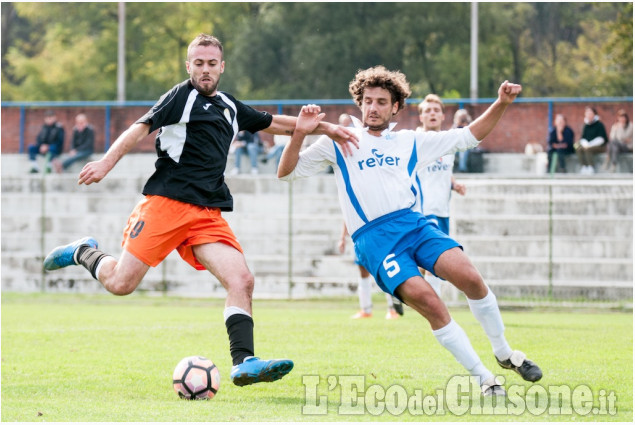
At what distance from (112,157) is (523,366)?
3.20 metres

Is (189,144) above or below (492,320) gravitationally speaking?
above

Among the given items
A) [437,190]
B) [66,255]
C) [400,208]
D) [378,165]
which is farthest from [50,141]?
[400,208]

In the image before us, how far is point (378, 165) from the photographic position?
7.50 meters

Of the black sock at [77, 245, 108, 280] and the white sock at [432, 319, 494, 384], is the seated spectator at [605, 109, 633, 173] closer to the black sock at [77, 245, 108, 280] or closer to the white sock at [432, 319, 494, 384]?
the black sock at [77, 245, 108, 280]

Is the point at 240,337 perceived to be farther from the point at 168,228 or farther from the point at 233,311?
the point at 168,228

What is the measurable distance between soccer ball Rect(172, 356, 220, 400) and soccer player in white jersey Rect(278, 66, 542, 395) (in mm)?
1360

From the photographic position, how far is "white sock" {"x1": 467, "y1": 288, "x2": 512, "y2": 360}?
7555 millimetres

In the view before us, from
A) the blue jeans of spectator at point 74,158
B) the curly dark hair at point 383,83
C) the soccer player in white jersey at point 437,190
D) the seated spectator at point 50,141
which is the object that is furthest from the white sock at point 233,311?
the blue jeans of spectator at point 74,158

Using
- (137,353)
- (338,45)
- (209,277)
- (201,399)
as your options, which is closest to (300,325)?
(137,353)

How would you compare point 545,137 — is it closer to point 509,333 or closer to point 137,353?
point 509,333

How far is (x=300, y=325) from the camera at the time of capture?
43.6 feet

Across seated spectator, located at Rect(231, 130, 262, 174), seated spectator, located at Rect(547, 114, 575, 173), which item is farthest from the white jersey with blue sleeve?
seated spectator, located at Rect(231, 130, 262, 174)

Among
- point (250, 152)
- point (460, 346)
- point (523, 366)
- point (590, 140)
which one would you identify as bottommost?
point (523, 366)

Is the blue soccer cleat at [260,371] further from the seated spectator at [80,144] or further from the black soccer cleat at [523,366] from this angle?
the seated spectator at [80,144]
